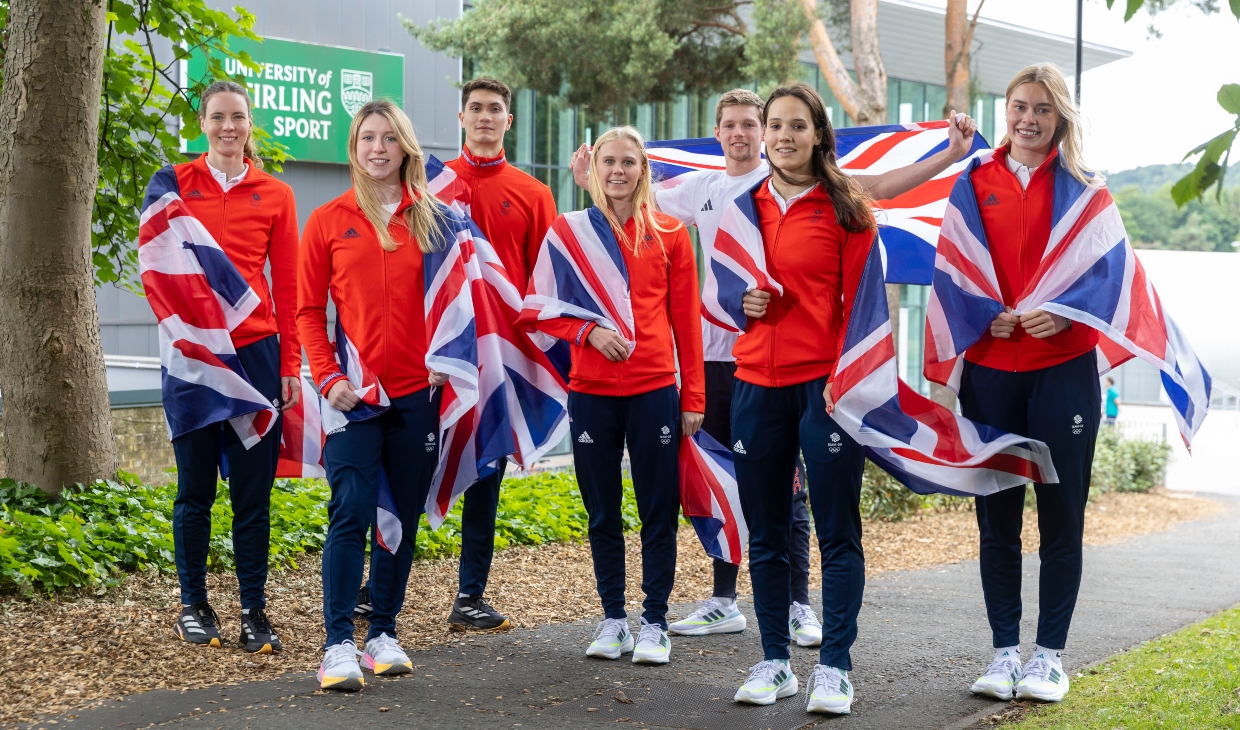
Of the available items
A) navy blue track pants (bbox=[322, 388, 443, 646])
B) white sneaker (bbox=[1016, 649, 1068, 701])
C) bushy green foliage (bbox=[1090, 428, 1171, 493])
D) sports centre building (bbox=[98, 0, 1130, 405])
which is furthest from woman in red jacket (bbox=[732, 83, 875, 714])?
bushy green foliage (bbox=[1090, 428, 1171, 493])

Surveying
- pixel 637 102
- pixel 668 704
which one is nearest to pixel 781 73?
pixel 637 102

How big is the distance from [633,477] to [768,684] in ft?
3.46

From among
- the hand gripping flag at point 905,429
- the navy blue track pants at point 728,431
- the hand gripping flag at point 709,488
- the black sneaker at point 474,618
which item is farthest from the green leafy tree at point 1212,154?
the black sneaker at point 474,618

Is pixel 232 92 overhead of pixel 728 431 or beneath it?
overhead

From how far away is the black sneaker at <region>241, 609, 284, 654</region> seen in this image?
5.03 meters

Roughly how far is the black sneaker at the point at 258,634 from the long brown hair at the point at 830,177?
2.82 m

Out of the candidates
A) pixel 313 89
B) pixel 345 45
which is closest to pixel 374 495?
pixel 313 89

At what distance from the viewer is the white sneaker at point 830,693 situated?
420 cm

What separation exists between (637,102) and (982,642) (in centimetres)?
1400

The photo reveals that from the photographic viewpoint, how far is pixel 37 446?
6781mm

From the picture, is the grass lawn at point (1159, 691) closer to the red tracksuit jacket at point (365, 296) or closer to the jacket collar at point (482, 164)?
the red tracksuit jacket at point (365, 296)

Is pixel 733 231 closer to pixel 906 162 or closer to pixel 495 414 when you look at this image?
pixel 495 414

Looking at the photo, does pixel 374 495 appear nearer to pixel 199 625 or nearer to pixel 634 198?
pixel 199 625

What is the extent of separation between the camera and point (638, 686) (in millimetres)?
4629
